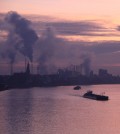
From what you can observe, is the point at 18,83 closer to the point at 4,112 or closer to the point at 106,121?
the point at 4,112

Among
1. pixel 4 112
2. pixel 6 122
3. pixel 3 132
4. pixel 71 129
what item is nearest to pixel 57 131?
pixel 71 129

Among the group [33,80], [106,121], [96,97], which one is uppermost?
[106,121]

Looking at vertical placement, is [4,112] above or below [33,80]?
above

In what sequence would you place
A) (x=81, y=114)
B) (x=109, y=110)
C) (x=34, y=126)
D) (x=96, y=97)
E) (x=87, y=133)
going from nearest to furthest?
(x=87, y=133)
(x=34, y=126)
(x=81, y=114)
(x=109, y=110)
(x=96, y=97)

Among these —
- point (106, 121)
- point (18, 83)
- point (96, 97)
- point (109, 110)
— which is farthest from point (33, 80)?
point (106, 121)

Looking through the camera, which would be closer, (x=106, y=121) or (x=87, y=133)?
(x=87, y=133)

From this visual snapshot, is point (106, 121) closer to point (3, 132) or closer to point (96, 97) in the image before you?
point (3, 132)

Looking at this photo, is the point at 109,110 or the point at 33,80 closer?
the point at 109,110

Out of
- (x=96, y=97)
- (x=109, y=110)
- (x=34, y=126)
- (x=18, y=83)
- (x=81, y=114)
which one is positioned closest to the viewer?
(x=34, y=126)

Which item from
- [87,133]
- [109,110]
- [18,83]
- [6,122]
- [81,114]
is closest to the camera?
[87,133]
